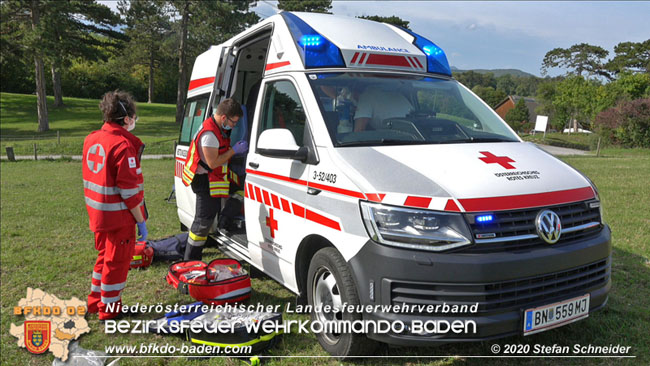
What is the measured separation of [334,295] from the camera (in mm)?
3229

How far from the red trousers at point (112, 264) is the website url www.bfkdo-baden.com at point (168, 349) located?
19.1 inches

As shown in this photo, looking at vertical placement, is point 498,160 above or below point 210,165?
above

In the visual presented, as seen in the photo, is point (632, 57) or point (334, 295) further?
point (632, 57)

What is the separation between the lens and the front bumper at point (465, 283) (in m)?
2.65

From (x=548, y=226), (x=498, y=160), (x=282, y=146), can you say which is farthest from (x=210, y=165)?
(x=548, y=226)

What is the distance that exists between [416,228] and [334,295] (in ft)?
2.77

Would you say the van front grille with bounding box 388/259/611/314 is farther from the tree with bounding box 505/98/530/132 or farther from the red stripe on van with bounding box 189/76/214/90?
the tree with bounding box 505/98/530/132

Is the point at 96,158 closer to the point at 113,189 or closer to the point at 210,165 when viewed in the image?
the point at 113,189

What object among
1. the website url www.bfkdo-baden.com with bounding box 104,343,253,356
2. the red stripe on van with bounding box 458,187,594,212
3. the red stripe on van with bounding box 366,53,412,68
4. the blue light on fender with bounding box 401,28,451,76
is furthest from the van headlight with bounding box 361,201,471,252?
the blue light on fender with bounding box 401,28,451,76

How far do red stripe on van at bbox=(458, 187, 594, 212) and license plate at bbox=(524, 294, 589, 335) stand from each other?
0.61 meters

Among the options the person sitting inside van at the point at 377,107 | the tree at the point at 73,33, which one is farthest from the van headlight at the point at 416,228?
the tree at the point at 73,33

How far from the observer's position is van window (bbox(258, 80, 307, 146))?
12.5 ft

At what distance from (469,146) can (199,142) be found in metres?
2.69

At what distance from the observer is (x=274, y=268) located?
4.09 metres
